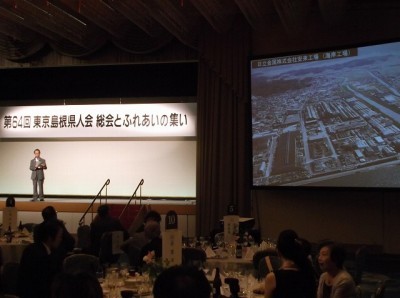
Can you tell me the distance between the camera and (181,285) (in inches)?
65.6

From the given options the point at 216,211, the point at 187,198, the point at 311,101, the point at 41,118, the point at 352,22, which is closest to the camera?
the point at 311,101

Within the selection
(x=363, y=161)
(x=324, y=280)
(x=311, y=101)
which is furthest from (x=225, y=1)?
(x=324, y=280)

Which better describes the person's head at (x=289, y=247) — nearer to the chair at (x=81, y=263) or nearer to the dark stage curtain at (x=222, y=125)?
the chair at (x=81, y=263)

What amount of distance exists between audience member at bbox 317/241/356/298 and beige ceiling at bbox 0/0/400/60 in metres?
4.97

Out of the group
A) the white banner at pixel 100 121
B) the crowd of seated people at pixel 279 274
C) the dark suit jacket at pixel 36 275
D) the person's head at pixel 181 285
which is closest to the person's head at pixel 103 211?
the crowd of seated people at pixel 279 274

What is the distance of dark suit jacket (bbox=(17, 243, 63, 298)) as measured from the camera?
4.14 m

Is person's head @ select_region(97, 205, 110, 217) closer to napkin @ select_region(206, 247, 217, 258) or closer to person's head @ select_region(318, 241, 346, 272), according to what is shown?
napkin @ select_region(206, 247, 217, 258)

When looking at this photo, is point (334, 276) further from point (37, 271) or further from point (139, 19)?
Answer: point (139, 19)

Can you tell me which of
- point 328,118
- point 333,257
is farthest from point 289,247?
point 328,118

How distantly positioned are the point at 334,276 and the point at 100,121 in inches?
366

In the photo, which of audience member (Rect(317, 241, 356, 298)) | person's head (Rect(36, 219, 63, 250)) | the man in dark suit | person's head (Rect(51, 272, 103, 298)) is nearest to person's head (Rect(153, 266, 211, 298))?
person's head (Rect(51, 272, 103, 298))

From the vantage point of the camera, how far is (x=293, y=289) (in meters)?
3.42

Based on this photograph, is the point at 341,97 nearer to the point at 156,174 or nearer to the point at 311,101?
the point at 311,101

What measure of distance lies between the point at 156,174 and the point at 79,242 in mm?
4330
